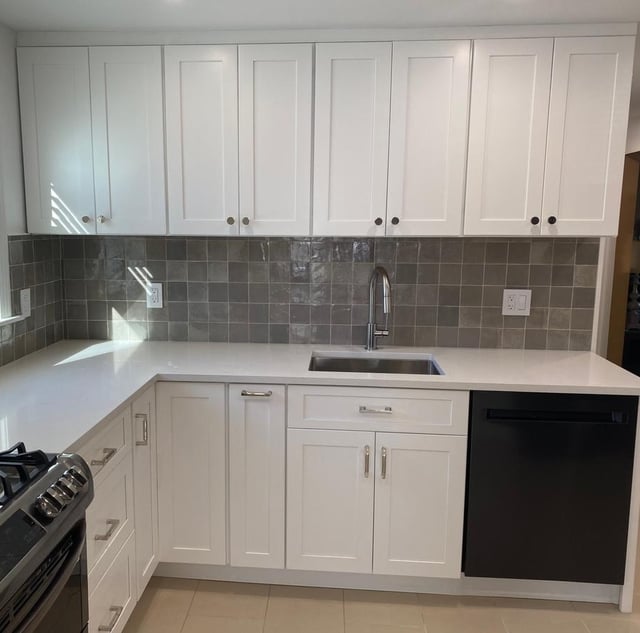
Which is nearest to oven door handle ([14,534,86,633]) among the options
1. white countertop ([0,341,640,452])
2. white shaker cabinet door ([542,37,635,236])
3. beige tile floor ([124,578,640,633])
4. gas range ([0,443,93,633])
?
gas range ([0,443,93,633])

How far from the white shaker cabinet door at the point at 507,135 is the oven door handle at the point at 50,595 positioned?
5.64 feet

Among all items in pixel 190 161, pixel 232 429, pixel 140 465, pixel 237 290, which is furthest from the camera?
pixel 237 290

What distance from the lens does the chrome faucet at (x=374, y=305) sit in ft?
7.72

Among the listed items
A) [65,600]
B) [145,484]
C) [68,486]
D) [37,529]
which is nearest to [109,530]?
[145,484]

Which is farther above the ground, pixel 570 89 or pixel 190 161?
pixel 570 89

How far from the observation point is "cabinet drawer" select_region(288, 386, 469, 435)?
2059mm

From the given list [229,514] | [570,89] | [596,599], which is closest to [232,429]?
[229,514]

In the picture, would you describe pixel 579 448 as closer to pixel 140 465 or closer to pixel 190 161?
pixel 140 465

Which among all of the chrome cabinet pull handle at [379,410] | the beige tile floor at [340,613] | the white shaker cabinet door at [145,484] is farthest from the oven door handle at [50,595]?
the chrome cabinet pull handle at [379,410]

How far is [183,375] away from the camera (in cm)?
209

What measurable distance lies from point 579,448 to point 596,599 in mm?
665

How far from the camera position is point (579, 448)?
205cm

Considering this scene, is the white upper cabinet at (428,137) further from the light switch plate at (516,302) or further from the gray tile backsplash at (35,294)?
the gray tile backsplash at (35,294)

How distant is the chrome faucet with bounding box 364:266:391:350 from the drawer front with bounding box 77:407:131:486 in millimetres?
1083
